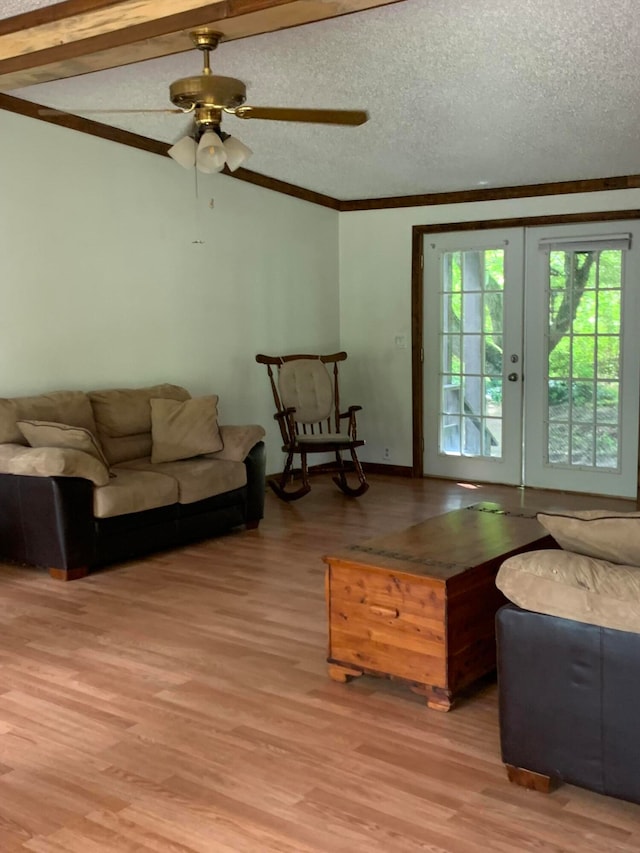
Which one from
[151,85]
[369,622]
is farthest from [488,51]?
[369,622]

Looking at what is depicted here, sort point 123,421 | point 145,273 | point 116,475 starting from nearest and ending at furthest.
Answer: point 116,475 → point 123,421 → point 145,273

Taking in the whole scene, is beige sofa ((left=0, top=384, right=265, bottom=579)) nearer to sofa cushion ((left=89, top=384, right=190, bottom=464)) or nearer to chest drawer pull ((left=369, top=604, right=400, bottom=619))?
sofa cushion ((left=89, top=384, right=190, bottom=464))

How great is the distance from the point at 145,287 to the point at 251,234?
1.14 metres

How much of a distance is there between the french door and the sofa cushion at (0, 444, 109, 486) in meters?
3.37

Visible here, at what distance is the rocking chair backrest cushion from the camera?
652 cm

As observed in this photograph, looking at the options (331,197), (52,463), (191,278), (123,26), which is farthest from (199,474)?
(331,197)

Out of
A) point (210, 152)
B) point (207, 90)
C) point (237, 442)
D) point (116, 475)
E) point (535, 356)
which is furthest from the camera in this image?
point (535, 356)

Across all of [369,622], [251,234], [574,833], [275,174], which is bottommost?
[574,833]

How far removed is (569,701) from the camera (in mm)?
2195

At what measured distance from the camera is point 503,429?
6.75m

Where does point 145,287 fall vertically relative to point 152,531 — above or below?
above

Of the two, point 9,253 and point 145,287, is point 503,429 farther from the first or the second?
point 9,253

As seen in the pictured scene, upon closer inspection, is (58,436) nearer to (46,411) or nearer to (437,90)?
(46,411)

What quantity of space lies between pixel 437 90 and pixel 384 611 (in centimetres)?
281
